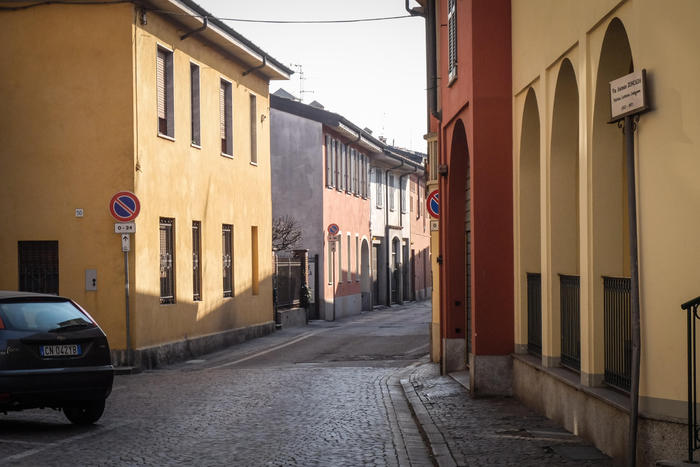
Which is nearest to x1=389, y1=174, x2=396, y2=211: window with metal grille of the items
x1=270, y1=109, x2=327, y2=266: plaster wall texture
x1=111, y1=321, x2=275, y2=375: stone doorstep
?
x1=270, y1=109, x2=327, y2=266: plaster wall texture

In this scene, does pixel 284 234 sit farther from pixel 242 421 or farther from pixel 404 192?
pixel 242 421

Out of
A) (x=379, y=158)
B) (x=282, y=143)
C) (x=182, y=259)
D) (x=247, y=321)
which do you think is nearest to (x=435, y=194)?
(x=182, y=259)

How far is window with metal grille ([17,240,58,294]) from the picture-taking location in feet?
69.4

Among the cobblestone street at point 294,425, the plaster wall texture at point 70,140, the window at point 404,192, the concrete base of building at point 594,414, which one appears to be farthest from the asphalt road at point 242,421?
the window at point 404,192

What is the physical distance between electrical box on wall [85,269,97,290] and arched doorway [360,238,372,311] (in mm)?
28882

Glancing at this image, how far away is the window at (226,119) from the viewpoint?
2728cm

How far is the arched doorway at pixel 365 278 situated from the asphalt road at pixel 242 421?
86.8 feet

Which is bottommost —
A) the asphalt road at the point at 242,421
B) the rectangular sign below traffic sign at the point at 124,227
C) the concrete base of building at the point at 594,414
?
the asphalt road at the point at 242,421

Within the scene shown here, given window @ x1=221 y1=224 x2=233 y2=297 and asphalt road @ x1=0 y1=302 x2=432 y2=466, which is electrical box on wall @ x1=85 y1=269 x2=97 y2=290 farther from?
window @ x1=221 y1=224 x2=233 y2=297

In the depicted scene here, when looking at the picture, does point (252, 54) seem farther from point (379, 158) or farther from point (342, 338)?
point (379, 158)

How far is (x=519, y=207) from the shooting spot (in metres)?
14.1

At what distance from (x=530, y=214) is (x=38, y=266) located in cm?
1106

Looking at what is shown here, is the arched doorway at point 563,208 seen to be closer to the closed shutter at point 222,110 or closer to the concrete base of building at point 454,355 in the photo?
the concrete base of building at point 454,355

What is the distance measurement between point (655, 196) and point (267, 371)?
501 inches
